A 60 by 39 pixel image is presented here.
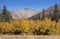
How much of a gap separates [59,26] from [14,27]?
1159 cm

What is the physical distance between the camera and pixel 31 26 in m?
60.1

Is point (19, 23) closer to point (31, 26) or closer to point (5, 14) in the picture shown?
point (31, 26)

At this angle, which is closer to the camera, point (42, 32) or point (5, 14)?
point (42, 32)

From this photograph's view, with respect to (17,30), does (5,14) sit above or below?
above

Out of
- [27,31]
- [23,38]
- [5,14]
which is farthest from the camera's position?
[5,14]

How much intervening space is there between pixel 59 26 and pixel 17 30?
10.8 meters

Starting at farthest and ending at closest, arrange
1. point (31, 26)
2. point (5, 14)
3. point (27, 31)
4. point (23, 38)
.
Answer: point (5, 14), point (31, 26), point (27, 31), point (23, 38)

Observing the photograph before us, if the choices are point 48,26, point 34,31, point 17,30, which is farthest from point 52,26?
point 17,30

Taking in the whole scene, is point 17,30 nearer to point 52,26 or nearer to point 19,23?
point 19,23

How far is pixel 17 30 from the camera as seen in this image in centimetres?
5647

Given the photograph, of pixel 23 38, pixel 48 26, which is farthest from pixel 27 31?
pixel 23 38

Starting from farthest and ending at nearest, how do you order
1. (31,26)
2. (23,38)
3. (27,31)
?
1. (31,26)
2. (27,31)
3. (23,38)

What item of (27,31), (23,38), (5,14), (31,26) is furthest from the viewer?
(5,14)

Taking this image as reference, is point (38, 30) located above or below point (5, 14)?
below
